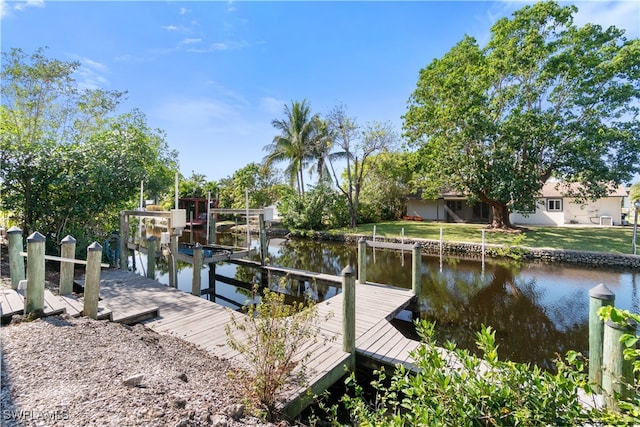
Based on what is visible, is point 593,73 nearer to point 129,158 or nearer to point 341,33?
point 341,33

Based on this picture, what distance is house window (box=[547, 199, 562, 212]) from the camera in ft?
73.6

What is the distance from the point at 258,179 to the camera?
29375mm

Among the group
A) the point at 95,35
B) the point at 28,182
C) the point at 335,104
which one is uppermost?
the point at 335,104

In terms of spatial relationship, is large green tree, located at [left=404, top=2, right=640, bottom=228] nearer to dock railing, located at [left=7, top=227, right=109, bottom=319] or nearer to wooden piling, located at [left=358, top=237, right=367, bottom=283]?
wooden piling, located at [left=358, top=237, right=367, bottom=283]

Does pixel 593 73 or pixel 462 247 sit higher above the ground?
pixel 593 73

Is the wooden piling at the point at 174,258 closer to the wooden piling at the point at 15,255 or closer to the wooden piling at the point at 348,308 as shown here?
the wooden piling at the point at 15,255

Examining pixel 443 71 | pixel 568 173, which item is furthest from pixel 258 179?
pixel 568 173

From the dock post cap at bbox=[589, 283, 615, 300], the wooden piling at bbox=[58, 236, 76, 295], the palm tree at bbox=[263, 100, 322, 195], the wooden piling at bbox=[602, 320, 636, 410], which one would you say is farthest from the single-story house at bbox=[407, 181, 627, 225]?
the wooden piling at bbox=[58, 236, 76, 295]

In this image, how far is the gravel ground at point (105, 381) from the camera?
2080 mm

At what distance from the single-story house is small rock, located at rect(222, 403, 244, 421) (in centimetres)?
1940

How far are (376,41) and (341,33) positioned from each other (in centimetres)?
128

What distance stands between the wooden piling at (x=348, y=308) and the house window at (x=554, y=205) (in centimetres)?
2539

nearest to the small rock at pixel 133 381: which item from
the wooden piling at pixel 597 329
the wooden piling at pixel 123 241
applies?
the wooden piling at pixel 597 329

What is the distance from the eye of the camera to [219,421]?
2219mm
